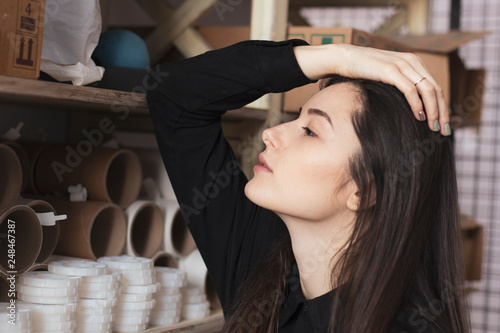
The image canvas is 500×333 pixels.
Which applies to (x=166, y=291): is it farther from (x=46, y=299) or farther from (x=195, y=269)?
(x=46, y=299)

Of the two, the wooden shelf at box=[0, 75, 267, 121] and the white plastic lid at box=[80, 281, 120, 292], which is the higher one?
the wooden shelf at box=[0, 75, 267, 121]

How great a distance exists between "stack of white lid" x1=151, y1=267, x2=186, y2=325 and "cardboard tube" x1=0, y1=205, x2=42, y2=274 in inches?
12.6

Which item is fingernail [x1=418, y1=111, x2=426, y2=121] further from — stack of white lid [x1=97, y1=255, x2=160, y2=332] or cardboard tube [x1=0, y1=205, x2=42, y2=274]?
cardboard tube [x1=0, y1=205, x2=42, y2=274]

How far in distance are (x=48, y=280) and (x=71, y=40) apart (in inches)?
17.7

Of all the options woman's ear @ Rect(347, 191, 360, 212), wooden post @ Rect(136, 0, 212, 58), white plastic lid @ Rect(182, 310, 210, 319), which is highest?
wooden post @ Rect(136, 0, 212, 58)

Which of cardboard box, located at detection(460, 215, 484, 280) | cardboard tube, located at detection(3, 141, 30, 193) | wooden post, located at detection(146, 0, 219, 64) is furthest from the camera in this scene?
cardboard box, located at detection(460, 215, 484, 280)

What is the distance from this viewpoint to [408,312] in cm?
120

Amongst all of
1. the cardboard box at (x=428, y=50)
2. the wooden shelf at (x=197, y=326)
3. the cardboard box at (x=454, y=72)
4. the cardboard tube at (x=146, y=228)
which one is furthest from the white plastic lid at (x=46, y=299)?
the cardboard box at (x=454, y=72)

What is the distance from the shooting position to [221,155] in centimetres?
140

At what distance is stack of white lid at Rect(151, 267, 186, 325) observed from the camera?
144 cm

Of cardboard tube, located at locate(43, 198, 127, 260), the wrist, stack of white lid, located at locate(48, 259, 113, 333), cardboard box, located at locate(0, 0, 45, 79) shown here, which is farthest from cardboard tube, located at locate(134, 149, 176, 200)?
cardboard box, located at locate(0, 0, 45, 79)

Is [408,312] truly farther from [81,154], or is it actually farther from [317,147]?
[81,154]

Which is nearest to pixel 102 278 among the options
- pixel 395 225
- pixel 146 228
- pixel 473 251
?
pixel 146 228

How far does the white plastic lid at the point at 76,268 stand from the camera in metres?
1.23
